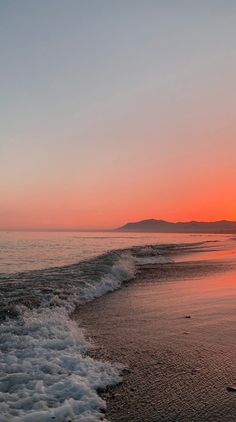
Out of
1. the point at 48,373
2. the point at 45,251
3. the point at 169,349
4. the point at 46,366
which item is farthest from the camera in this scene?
the point at 45,251

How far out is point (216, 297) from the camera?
1512cm

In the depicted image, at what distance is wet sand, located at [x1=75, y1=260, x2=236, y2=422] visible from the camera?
6.03 meters

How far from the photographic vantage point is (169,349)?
29.3 ft

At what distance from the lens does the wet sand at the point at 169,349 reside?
19.8 ft

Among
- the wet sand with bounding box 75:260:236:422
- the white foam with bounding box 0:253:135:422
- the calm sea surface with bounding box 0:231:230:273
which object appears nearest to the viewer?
the white foam with bounding box 0:253:135:422

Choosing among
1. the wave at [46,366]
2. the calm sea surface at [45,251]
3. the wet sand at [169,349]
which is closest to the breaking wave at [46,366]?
the wave at [46,366]

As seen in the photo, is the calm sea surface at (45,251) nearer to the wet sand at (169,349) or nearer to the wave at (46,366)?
the wave at (46,366)

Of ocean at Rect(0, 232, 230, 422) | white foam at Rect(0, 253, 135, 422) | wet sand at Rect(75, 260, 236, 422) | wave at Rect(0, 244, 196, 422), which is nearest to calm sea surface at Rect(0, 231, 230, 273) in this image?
→ ocean at Rect(0, 232, 230, 422)

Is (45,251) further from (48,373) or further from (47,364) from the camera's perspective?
(48,373)

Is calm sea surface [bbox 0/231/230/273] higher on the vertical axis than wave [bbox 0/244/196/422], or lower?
higher

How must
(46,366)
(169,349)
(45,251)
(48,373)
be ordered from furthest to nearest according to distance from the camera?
(45,251) → (169,349) → (46,366) → (48,373)

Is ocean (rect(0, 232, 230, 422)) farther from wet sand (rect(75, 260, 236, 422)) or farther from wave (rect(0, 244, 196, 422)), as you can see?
wet sand (rect(75, 260, 236, 422))

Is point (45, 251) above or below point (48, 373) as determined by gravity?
above

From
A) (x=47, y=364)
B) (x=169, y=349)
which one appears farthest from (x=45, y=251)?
(x=47, y=364)
